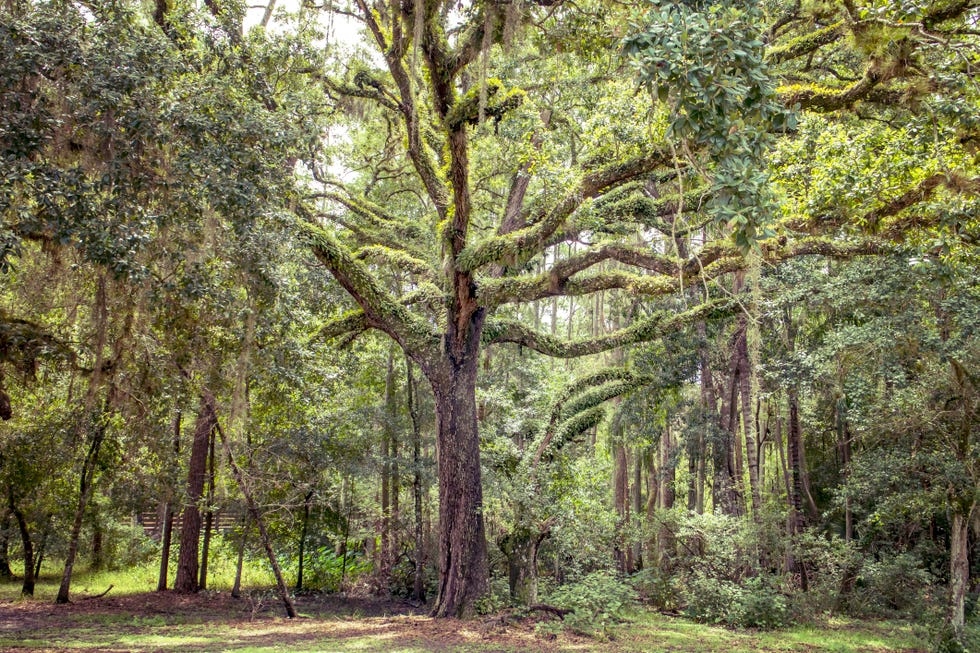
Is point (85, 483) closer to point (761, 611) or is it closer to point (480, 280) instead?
point (480, 280)

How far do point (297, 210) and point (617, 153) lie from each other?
4303mm

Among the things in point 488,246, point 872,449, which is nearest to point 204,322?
point 488,246

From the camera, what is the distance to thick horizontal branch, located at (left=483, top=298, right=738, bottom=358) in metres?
8.97

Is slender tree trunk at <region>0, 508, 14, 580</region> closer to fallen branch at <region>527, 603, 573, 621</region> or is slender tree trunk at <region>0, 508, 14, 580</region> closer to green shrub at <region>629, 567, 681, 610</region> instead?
fallen branch at <region>527, 603, 573, 621</region>

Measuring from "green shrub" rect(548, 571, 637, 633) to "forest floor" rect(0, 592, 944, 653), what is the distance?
0.79 ft

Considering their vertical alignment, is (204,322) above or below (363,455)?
above

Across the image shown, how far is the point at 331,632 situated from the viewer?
844cm

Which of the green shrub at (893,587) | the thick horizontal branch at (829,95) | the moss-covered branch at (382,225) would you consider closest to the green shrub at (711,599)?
the green shrub at (893,587)

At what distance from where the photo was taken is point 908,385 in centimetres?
959

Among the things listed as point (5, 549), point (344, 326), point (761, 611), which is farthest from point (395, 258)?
point (5, 549)

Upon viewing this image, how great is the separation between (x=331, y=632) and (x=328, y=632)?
0.04 m

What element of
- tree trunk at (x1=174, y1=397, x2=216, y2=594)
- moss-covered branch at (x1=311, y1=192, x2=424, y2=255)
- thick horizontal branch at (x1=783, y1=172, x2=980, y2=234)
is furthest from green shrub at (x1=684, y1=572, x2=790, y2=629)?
tree trunk at (x1=174, y1=397, x2=216, y2=594)

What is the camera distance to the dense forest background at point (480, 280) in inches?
201

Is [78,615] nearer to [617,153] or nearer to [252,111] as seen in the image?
[252,111]
